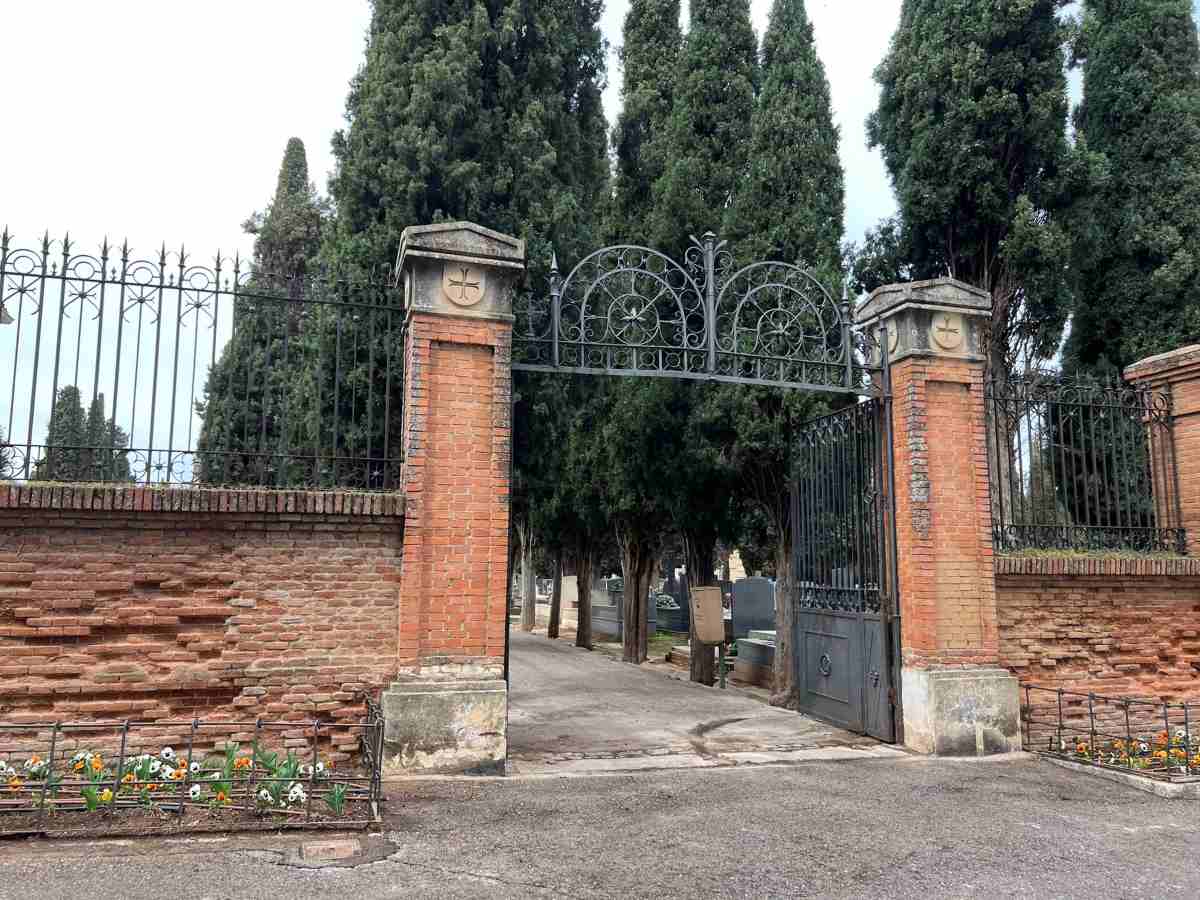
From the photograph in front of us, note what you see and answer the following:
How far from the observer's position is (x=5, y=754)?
560 cm

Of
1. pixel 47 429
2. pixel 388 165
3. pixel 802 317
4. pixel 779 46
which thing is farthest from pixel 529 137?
pixel 47 429

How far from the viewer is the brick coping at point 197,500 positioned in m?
5.73

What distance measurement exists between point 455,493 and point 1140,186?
12580mm

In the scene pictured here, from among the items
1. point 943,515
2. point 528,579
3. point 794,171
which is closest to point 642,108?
point 794,171

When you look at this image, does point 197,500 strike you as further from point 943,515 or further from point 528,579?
point 528,579

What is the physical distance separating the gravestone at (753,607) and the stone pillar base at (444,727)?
13.4 meters

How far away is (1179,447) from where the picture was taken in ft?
30.2

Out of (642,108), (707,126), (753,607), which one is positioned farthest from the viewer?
(753,607)

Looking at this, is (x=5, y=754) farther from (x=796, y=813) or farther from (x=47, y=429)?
(x=796, y=813)

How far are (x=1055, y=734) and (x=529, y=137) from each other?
8391 millimetres

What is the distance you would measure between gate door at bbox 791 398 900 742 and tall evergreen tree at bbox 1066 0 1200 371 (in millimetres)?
6425

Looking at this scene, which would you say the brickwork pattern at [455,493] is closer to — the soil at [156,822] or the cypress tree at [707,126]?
the soil at [156,822]

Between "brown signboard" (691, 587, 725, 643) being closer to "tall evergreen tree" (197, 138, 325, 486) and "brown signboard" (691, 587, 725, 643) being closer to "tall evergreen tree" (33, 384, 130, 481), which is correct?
"tall evergreen tree" (197, 138, 325, 486)

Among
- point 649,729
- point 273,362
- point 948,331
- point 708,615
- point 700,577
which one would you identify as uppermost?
point 273,362
